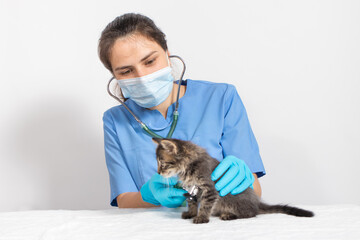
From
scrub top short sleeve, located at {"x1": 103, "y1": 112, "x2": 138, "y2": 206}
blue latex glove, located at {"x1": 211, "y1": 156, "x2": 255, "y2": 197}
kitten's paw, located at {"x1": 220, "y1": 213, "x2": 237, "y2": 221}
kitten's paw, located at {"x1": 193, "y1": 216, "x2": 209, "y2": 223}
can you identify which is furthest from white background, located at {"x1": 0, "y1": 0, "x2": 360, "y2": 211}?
kitten's paw, located at {"x1": 193, "y1": 216, "x2": 209, "y2": 223}

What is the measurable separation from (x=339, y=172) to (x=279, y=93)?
659mm

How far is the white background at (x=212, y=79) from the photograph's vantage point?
2.37m

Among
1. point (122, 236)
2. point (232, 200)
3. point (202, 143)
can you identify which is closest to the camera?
point (122, 236)

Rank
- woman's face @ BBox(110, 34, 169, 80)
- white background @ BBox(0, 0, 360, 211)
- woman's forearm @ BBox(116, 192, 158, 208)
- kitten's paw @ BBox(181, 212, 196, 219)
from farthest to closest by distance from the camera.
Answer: white background @ BBox(0, 0, 360, 211) → woman's forearm @ BBox(116, 192, 158, 208) → woman's face @ BBox(110, 34, 169, 80) → kitten's paw @ BBox(181, 212, 196, 219)

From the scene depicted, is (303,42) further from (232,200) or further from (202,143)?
(232,200)

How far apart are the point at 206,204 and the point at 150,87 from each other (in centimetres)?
65

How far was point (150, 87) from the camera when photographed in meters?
1.75

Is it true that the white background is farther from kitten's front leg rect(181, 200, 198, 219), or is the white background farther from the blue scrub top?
kitten's front leg rect(181, 200, 198, 219)

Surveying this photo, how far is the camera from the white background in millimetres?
2369

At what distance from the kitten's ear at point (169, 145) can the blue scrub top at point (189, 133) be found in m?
0.46

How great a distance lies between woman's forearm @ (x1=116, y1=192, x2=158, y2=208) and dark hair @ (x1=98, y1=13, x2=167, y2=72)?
0.65m

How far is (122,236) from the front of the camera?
1.17 m

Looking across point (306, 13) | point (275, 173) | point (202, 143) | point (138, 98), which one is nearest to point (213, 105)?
point (202, 143)

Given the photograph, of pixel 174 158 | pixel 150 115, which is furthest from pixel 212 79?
pixel 174 158
